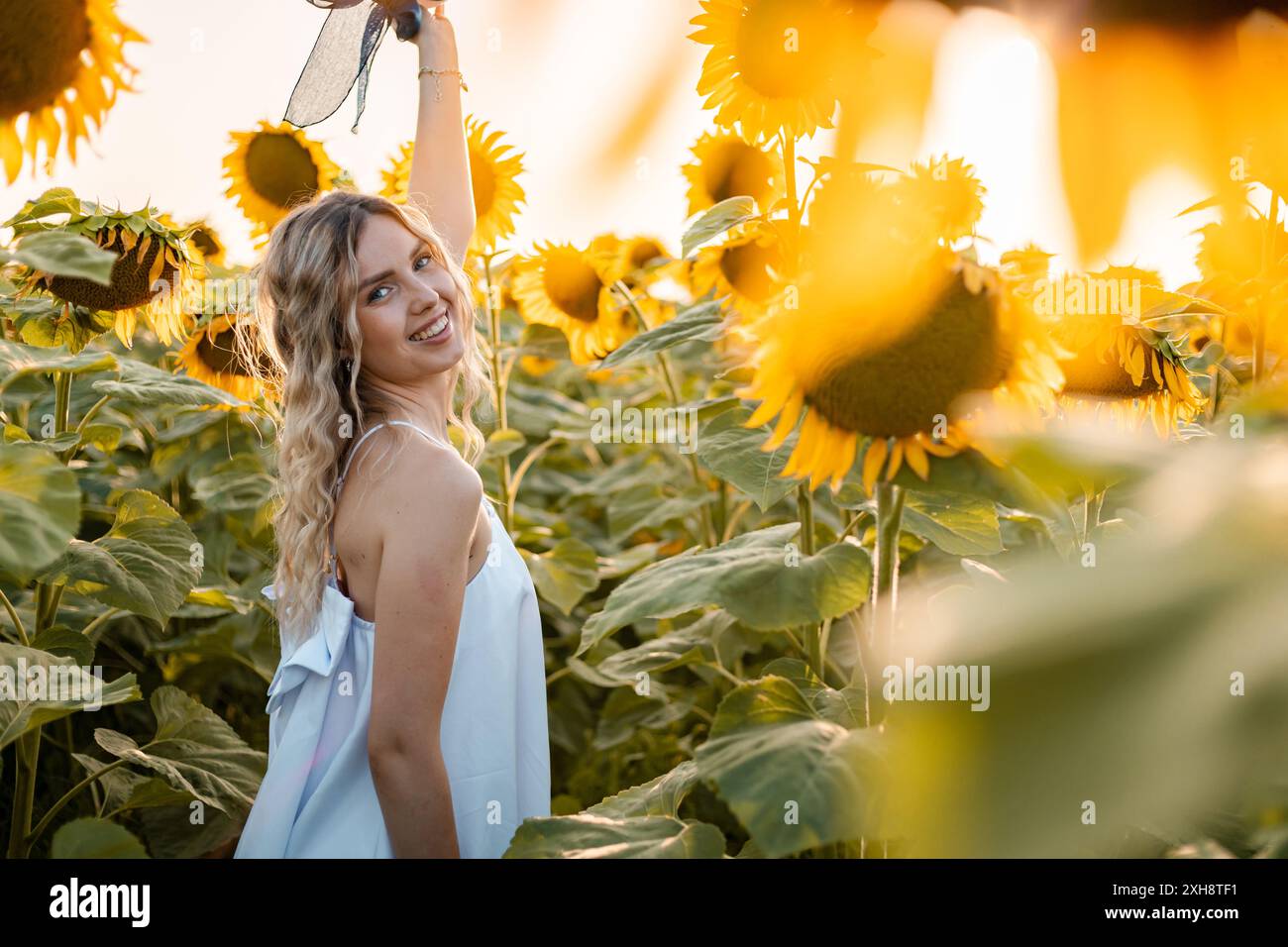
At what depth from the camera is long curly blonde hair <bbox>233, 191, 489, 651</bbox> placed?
4.97 ft

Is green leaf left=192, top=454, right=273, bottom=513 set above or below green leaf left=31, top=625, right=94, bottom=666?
above

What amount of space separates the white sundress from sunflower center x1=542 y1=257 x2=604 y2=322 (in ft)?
3.95

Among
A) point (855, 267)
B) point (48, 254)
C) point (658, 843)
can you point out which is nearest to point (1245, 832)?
point (658, 843)

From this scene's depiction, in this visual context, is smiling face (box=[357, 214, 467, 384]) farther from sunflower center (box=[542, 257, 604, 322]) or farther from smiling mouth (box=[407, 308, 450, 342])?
sunflower center (box=[542, 257, 604, 322])

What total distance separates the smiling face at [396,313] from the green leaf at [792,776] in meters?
0.82

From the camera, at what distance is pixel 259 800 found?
144cm

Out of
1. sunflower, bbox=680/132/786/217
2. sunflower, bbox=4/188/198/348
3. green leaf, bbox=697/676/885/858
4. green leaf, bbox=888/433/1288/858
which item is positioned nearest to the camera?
green leaf, bbox=888/433/1288/858

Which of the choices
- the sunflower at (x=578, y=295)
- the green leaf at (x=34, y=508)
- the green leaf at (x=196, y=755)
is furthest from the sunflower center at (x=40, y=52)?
the sunflower at (x=578, y=295)

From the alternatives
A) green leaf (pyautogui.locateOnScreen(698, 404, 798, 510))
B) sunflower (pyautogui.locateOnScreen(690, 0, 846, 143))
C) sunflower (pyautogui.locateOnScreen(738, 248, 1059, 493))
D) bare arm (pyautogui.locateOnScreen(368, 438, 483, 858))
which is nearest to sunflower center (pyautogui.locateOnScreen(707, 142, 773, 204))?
sunflower (pyautogui.locateOnScreen(690, 0, 846, 143))

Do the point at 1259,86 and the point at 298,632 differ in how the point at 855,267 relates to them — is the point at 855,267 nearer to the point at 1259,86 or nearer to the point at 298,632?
the point at 1259,86

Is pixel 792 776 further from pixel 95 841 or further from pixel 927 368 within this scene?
pixel 95 841

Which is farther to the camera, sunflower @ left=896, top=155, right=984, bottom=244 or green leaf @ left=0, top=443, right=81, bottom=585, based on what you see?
sunflower @ left=896, top=155, right=984, bottom=244

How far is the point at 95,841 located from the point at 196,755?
53cm

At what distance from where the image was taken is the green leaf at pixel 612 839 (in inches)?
37.8
